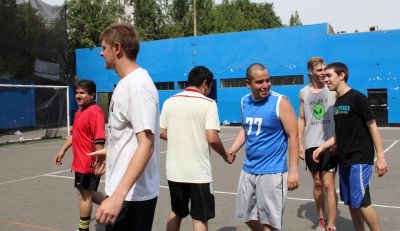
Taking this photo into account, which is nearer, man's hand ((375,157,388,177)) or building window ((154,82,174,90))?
man's hand ((375,157,388,177))

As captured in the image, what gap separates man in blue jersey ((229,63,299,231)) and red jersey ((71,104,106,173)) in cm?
179

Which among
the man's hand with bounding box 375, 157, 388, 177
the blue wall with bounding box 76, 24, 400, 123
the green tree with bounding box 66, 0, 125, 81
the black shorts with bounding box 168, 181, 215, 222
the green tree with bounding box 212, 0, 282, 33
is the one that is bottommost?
the black shorts with bounding box 168, 181, 215, 222

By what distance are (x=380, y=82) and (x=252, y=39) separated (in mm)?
8270

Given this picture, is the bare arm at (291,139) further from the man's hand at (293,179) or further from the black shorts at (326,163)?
the black shorts at (326,163)

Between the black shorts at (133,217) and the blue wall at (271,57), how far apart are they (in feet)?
78.9

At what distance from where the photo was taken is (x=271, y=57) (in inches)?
1083

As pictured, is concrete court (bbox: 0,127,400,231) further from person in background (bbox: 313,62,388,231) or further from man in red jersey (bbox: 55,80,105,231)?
person in background (bbox: 313,62,388,231)

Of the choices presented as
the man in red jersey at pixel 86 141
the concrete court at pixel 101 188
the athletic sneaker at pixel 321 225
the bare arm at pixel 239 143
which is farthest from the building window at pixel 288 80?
the man in red jersey at pixel 86 141

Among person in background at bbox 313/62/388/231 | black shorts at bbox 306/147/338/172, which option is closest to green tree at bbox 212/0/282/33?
black shorts at bbox 306/147/338/172

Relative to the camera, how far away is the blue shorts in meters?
4.23

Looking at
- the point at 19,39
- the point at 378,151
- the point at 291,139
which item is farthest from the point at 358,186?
the point at 19,39

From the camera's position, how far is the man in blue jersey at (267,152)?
4.08 metres

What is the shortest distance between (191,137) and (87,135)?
144 centimetres

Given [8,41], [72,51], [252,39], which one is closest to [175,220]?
[8,41]
